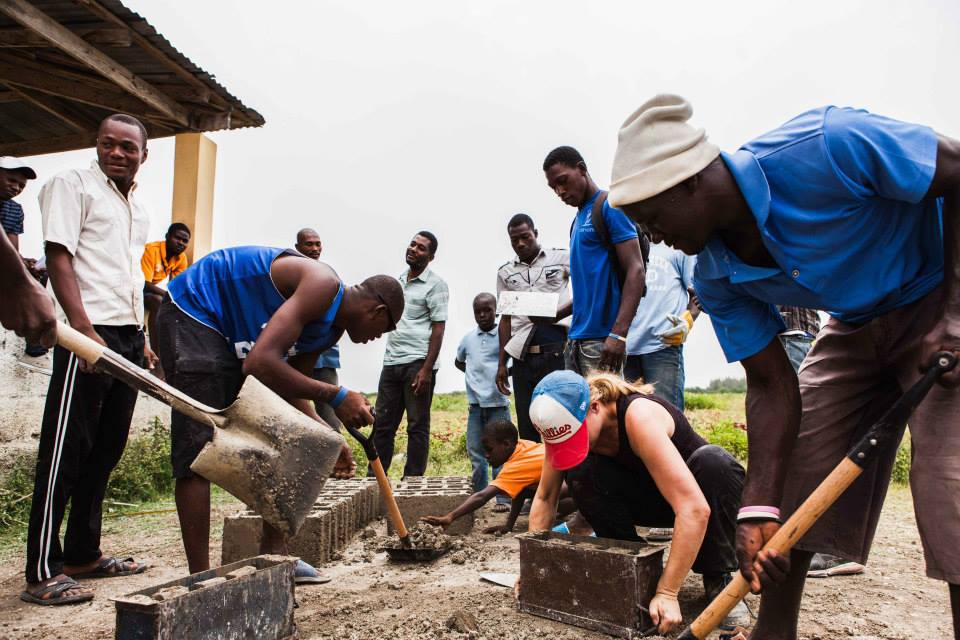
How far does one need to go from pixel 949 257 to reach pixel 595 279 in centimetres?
220

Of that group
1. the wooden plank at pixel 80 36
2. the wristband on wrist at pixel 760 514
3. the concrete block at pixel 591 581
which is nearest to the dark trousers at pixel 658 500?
the concrete block at pixel 591 581

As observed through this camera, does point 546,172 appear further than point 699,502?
Yes

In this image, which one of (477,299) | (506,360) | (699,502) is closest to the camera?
(699,502)

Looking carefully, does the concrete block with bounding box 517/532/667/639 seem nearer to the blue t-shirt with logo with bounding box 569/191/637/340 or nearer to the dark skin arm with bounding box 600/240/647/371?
the dark skin arm with bounding box 600/240/647/371

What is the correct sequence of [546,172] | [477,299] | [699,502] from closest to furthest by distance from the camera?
[699,502], [546,172], [477,299]

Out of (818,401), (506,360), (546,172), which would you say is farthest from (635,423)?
(506,360)

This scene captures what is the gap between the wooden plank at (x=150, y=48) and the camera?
4715 millimetres

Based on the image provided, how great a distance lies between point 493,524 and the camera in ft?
15.2

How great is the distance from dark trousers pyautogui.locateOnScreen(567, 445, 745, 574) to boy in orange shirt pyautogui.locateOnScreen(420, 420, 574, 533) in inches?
45.1

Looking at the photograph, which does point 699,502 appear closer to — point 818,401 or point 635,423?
point 635,423

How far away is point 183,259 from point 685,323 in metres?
4.87

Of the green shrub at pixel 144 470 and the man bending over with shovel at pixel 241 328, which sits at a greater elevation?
the man bending over with shovel at pixel 241 328

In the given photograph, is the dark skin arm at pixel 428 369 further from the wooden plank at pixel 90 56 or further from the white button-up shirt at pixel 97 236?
the wooden plank at pixel 90 56

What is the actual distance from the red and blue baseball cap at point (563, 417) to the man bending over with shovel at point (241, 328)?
2.74 feet
